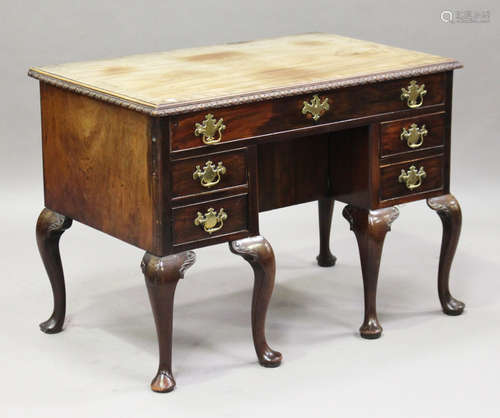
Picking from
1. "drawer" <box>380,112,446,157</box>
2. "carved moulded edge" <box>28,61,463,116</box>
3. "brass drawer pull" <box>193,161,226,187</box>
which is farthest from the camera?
"drawer" <box>380,112,446,157</box>

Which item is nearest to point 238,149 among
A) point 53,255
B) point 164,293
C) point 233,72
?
point 233,72

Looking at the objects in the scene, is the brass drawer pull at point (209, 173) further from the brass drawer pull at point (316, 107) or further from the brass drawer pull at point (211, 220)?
the brass drawer pull at point (316, 107)

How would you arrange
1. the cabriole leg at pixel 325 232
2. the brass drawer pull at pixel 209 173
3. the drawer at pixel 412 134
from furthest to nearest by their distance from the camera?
the cabriole leg at pixel 325 232
the drawer at pixel 412 134
the brass drawer pull at pixel 209 173

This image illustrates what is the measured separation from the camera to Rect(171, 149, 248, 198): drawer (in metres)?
4.28

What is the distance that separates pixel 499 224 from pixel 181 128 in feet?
7.07

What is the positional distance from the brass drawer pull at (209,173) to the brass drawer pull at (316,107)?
35cm

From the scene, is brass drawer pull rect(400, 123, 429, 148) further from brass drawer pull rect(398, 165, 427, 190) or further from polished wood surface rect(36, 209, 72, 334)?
polished wood surface rect(36, 209, 72, 334)

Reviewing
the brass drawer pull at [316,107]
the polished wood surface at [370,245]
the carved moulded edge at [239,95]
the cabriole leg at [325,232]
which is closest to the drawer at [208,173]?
the carved moulded edge at [239,95]

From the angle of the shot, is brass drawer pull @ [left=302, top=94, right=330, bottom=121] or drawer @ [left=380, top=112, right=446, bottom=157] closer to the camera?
brass drawer pull @ [left=302, top=94, right=330, bottom=121]

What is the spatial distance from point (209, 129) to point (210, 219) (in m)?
0.27

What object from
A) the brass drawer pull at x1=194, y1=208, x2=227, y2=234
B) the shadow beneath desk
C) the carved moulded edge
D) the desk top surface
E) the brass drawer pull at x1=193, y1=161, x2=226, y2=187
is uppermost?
the desk top surface

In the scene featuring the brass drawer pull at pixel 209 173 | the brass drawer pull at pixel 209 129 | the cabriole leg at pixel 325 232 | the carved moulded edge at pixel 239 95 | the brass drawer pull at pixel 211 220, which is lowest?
the cabriole leg at pixel 325 232

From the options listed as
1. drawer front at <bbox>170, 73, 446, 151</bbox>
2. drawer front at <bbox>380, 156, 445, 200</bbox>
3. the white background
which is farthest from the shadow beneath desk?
drawer front at <bbox>170, 73, 446, 151</bbox>

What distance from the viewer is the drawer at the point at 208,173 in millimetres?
4277
